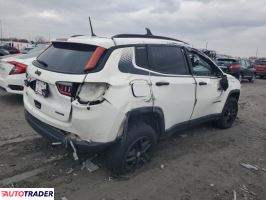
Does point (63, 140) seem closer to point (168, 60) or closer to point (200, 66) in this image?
point (168, 60)

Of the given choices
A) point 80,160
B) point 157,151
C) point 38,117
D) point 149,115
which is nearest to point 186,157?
point 157,151

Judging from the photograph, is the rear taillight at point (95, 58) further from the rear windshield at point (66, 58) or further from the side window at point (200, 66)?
the side window at point (200, 66)

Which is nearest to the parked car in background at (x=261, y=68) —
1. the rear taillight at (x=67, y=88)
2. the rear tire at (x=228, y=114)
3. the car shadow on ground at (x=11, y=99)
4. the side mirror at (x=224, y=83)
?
the rear tire at (x=228, y=114)

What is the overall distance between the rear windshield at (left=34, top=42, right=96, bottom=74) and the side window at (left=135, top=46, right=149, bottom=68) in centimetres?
59

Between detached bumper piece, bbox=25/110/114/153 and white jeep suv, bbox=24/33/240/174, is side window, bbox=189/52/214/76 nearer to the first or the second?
white jeep suv, bbox=24/33/240/174

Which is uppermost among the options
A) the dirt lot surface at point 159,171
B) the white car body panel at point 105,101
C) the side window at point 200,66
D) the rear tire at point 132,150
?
the side window at point 200,66

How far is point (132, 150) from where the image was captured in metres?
3.75

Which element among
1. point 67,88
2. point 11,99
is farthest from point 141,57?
point 11,99

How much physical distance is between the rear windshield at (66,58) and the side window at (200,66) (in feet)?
6.46

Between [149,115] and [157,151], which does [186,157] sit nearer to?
[157,151]

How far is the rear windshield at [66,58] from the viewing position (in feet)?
11.2

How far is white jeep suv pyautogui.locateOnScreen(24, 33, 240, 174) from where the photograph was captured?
321 cm

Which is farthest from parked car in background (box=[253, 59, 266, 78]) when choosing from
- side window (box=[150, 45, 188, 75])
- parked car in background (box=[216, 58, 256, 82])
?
side window (box=[150, 45, 188, 75])

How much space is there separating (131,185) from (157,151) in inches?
46.9
